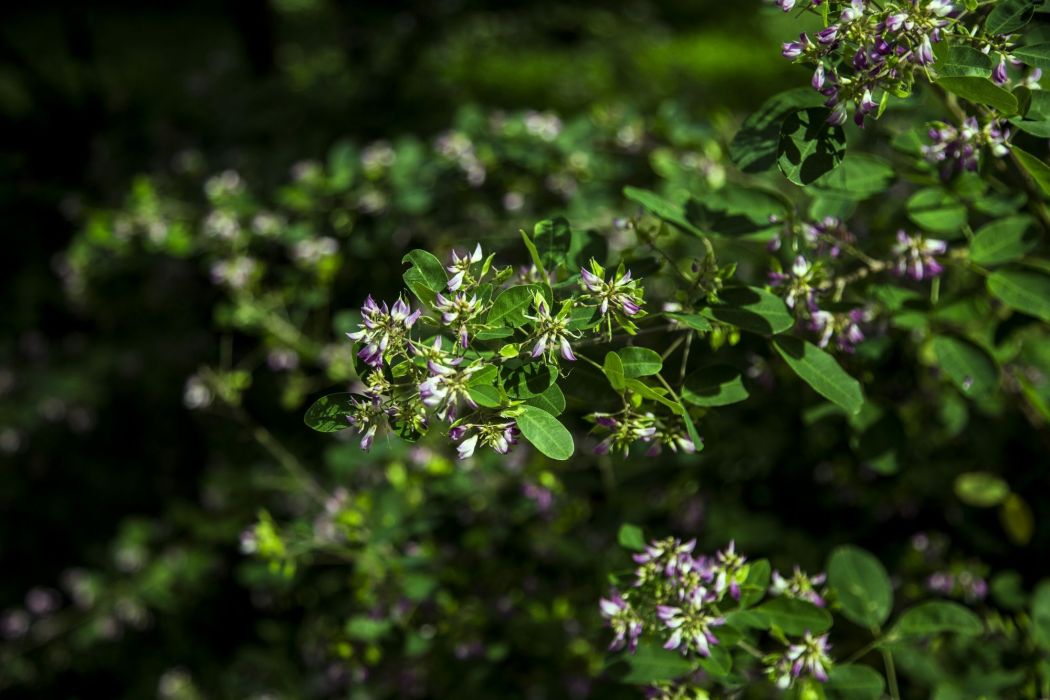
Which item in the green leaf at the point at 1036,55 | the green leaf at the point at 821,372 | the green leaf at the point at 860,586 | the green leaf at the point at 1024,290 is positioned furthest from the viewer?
the green leaf at the point at 860,586

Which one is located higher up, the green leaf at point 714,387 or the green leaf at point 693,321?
the green leaf at point 693,321

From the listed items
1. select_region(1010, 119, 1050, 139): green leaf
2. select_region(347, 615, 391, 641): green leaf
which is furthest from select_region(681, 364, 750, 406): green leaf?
select_region(347, 615, 391, 641): green leaf

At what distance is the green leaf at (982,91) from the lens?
1071 mm

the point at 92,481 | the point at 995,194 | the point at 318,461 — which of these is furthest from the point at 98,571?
the point at 995,194

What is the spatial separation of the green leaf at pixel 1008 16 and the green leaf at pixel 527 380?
71 centimetres

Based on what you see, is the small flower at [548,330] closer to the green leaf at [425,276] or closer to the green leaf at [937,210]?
the green leaf at [425,276]

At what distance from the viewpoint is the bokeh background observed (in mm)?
1959

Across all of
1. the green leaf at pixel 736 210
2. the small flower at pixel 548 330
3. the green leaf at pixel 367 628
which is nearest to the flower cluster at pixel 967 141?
the green leaf at pixel 736 210

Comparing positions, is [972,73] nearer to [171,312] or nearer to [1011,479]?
[1011,479]

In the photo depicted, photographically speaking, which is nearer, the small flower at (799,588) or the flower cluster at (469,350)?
the flower cluster at (469,350)

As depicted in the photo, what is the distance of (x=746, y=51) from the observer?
10016mm

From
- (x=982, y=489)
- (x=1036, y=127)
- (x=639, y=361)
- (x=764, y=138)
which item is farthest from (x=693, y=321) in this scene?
(x=982, y=489)

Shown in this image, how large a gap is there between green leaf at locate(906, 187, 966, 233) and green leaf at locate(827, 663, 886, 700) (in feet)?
2.37

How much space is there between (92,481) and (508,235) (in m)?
2.62
